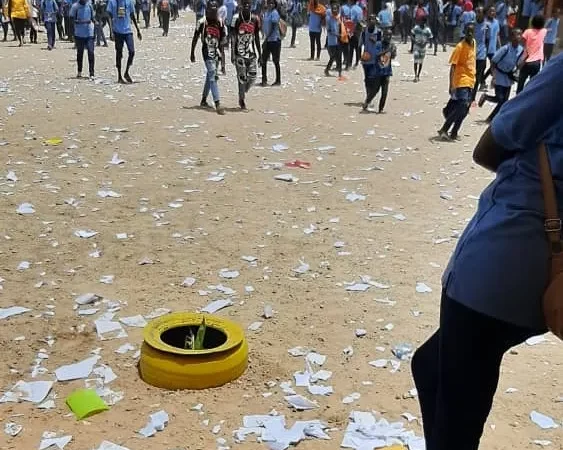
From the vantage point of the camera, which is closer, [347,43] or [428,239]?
[428,239]

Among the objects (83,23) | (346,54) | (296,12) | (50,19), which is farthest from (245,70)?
(296,12)

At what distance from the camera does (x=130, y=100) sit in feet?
42.8

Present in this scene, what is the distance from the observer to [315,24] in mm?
20891

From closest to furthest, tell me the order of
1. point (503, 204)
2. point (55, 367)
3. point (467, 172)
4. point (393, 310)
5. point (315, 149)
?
1. point (503, 204)
2. point (55, 367)
3. point (393, 310)
4. point (467, 172)
5. point (315, 149)

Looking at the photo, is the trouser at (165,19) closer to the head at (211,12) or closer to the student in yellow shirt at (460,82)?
the head at (211,12)

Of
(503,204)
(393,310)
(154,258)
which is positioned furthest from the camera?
(154,258)

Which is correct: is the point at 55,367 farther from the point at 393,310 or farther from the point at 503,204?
the point at 503,204

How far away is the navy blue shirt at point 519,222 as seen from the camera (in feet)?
6.02

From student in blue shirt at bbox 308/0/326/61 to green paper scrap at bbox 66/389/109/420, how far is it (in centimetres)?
1794

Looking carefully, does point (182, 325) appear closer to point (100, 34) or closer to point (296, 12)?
point (100, 34)

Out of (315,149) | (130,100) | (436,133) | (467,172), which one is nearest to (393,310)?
(467,172)

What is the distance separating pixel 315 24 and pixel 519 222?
19821 mm

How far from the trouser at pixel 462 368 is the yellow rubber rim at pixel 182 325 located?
1.61 m

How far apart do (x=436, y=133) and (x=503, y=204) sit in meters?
9.40
